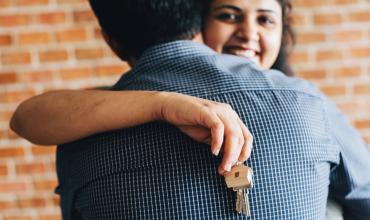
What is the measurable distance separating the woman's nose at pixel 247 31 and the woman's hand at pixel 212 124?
0.50 meters

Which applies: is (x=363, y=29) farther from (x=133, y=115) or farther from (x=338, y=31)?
(x=133, y=115)

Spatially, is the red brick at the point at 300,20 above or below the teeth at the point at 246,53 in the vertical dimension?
below

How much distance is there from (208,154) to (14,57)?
59.0 inches

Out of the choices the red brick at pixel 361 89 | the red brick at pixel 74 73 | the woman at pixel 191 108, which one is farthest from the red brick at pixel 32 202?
the red brick at pixel 361 89

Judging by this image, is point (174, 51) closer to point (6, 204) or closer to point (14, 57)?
point (14, 57)

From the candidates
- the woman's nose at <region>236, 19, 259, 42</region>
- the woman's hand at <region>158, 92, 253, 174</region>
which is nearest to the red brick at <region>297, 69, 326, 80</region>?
the woman's nose at <region>236, 19, 259, 42</region>

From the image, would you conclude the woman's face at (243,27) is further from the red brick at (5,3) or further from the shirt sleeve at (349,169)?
the red brick at (5,3)

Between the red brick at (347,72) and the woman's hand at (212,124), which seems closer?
the woman's hand at (212,124)

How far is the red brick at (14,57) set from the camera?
79.4 inches

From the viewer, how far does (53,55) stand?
2023 millimetres

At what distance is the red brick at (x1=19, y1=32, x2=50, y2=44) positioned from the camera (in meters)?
2.01

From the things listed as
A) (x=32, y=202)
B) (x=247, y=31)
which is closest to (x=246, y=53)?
(x=247, y=31)

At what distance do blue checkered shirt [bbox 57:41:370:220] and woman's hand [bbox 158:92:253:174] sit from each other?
3 centimetres

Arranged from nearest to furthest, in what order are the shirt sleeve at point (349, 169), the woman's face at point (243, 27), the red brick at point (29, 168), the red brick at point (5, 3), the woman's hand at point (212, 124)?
1. the woman's hand at point (212, 124)
2. the shirt sleeve at point (349, 169)
3. the woman's face at point (243, 27)
4. the red brick at point (5, 3)
5. the red brick at point (29, 168)
